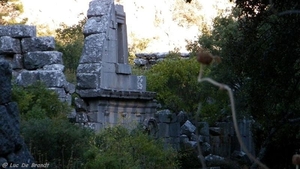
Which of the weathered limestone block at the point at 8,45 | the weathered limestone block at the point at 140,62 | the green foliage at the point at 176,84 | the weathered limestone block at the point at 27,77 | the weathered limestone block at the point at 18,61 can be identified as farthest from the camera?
the weathered limestone block at the point at 140,62

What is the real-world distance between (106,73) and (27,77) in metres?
1.90

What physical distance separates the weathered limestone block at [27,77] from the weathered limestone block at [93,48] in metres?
1.25

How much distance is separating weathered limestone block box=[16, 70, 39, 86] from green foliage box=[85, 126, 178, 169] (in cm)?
271

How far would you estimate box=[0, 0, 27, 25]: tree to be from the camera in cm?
3543

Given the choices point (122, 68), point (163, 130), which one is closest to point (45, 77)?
point (122, 68)

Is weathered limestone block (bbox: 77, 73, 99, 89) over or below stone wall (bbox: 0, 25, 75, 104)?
below

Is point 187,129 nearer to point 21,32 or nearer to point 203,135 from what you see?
point 203,135

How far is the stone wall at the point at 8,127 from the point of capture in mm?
8094

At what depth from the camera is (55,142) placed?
1238cm

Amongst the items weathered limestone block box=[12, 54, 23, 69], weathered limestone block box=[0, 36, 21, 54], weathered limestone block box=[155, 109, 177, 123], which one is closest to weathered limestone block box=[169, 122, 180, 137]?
weathered limestone block box=[155, 109, 177, 123]

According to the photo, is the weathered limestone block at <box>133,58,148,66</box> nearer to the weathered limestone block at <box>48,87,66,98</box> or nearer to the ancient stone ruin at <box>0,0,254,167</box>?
the ancient stone ruin at <box>0,0,254,167</box>

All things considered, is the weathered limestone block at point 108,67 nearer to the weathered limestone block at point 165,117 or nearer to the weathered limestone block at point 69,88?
the weathered limestone block at point 69,88

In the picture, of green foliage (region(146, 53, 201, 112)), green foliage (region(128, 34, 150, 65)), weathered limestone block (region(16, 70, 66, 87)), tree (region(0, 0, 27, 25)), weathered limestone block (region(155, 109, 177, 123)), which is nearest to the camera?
weathered limestone block (region(16, 70, 66, 87))

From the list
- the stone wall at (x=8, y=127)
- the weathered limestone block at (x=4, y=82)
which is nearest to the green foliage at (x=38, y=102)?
the stone wall at (x=8, y=127)
